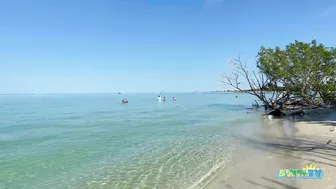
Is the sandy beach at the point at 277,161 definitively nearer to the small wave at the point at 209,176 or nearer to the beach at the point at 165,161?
the beach at the point at 165,161

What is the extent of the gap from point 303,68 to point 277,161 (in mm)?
17678

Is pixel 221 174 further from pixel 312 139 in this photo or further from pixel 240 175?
pixel 312 139

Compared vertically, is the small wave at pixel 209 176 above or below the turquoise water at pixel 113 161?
above

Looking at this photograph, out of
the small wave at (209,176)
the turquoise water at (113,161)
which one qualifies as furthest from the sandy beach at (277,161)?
the turquoise water at (113,161)

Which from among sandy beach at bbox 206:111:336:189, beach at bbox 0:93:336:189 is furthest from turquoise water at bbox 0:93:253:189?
sandy beach at bbox 206:111:336:189

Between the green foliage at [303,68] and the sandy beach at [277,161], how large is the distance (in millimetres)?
12052

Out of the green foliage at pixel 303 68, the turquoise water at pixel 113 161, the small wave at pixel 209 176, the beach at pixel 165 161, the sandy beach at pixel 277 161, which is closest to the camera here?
the sandy beach at pixel 277 161

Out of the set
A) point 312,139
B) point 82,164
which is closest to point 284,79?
point 312,139

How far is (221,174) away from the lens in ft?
28.1

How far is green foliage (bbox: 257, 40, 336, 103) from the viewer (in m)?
24.1

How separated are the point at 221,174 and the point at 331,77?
21717 millimetres

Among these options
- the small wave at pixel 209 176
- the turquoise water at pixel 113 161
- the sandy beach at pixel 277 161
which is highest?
the sandy beach at pixel 277 161

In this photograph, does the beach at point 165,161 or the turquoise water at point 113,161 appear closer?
the beach at point 165,161

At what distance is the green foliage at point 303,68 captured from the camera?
2406cm
